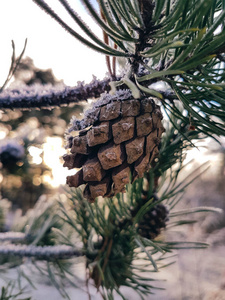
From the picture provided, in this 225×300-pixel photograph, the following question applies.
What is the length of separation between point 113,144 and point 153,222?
33 centimetres

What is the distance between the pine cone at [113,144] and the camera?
26 centimetres

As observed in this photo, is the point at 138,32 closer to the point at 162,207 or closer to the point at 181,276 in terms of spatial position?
the point at 162,207

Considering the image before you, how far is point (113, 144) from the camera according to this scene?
0.27 m

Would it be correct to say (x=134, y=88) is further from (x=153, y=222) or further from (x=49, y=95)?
(x=153, y=222)

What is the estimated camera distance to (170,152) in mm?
485

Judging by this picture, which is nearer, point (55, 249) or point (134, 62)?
point (134, 62)

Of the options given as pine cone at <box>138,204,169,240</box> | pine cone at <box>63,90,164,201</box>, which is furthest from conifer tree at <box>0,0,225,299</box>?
pine cone at <box>138,204,169,240</box>

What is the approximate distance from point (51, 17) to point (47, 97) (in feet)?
0.55

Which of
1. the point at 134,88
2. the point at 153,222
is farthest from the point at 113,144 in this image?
the point at 153,222

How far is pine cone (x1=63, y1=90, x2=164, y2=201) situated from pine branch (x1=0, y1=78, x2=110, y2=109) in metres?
0.06

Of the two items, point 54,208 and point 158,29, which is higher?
point 158,29

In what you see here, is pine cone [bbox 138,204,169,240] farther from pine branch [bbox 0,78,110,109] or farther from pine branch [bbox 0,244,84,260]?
pine branch [bbox 0,78,110,109]

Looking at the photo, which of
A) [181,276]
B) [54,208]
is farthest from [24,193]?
[54,208]

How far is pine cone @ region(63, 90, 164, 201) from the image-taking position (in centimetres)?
26
